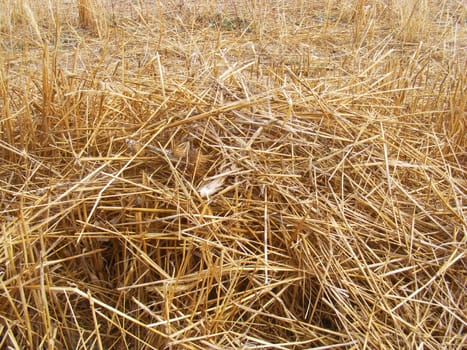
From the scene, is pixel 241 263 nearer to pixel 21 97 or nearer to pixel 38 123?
pixel 38 123

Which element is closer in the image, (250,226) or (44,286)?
(44,286)

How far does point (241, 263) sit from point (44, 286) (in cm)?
44

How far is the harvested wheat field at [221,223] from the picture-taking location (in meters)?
1.10

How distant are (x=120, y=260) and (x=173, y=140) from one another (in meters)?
0.34

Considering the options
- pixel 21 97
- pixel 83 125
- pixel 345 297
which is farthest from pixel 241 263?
pixel 21 97

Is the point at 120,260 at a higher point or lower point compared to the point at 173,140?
lower

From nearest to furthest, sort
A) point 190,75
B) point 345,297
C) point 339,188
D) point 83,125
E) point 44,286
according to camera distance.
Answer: point 44,286 → point 345,297 → point 339,188 → point 83,125 → point 190,75

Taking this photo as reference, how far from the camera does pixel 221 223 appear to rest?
4.02 ft

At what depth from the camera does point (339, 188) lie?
1367mm

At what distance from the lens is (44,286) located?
3.36ft

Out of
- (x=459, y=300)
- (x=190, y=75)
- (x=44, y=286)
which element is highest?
(x=190, y=75)

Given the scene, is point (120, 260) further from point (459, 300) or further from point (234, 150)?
point (459, 300)

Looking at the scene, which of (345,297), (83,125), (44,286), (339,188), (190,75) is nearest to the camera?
(44,286)

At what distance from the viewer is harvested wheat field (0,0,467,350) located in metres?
1.10
